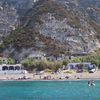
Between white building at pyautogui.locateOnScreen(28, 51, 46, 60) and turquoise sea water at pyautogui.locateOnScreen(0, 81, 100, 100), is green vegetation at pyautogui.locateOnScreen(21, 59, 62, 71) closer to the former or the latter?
white building at pyautogui.locateOnScreen(28, 51, 46, 60)

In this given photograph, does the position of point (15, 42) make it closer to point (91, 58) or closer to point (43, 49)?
point (43, 49)

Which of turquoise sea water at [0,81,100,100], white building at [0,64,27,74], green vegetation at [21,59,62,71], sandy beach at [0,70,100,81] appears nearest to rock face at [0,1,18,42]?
white building at [0,64,27,74]

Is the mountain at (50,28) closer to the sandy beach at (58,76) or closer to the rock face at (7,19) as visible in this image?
the rock face at (7,19)

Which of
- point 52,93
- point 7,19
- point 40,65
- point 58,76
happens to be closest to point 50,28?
point 7,19

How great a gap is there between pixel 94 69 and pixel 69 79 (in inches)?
535

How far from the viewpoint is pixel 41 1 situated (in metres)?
127

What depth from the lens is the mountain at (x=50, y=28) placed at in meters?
112

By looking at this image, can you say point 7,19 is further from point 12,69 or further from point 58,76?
Result: point 58,76

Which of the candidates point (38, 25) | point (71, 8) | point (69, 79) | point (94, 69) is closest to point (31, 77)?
point (69, 79)

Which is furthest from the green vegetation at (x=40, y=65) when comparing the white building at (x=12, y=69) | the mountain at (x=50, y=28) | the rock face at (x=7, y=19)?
the rock face at (x=7, y=19)

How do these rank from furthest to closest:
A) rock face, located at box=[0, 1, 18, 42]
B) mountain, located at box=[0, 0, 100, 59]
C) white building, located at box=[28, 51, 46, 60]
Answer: rock face, located at box=[0, 1, 18, 42] < mountain, located at box=[0, 0, 100, 59] < white building, located at box=[28, 51, 46, 60]

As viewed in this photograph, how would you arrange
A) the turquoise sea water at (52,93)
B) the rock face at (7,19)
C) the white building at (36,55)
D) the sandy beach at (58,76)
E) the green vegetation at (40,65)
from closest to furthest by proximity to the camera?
the turquoise sea water at (52,93), the sandy beach at (58,76), the green vegetation at (40,65), the white building at (36,55), the rock face at (7,19)

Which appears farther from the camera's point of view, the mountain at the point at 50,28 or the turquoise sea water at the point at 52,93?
the mountain at the point at 50,28

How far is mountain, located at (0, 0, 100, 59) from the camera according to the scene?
368ft
